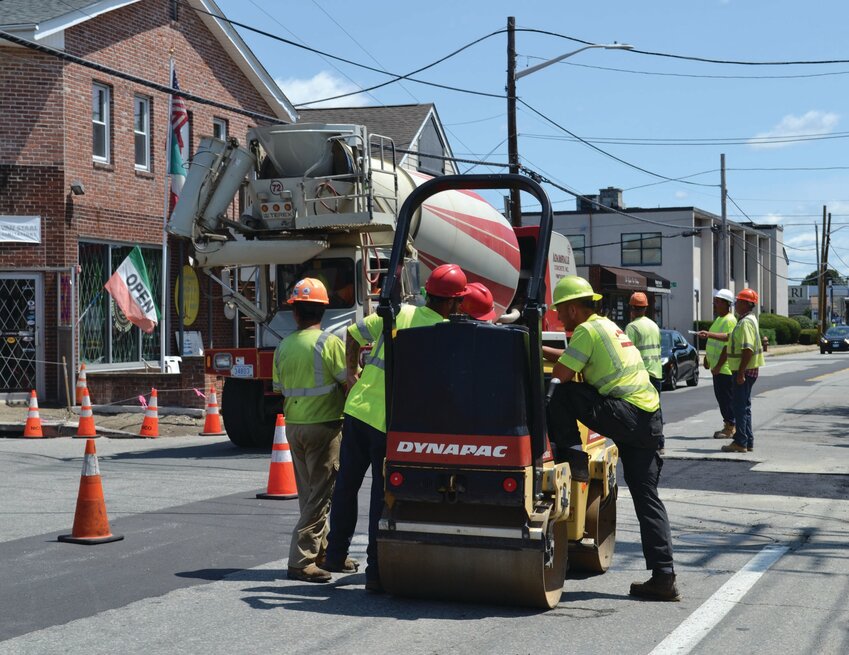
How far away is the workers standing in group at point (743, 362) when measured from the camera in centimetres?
1393

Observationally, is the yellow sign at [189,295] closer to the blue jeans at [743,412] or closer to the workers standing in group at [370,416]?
the blue jeans at [743,412]

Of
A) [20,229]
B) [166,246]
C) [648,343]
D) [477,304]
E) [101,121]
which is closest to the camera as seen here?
[477,304]

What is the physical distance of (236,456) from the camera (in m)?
14.4

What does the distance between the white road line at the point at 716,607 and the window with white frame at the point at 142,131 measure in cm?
1862

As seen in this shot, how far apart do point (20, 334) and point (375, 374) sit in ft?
53.6

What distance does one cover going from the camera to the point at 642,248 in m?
66.1

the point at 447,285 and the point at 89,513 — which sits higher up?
the point at 447,285

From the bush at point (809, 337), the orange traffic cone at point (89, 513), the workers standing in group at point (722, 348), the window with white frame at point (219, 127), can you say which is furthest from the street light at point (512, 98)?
the bush at point (809, 337)

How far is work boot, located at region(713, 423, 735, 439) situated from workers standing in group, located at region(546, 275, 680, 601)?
8.88m

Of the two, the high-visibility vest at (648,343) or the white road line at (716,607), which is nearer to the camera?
the white road line at (716,607)

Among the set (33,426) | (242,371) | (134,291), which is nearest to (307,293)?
(242,371)

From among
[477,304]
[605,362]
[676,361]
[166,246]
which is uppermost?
[166,246]

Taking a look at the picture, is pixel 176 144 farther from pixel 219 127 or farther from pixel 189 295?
pixel 219 127

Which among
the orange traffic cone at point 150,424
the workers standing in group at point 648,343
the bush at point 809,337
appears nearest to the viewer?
the workers standing in group at point 648,343
